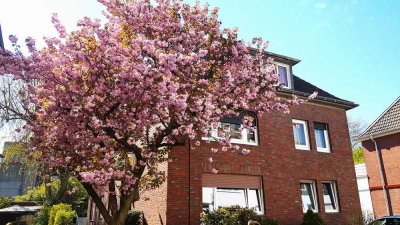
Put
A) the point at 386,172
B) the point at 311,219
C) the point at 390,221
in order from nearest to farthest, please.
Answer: the point at 390,221 → the point at 311,219 → the point at 386,172

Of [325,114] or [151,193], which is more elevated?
[325,114]

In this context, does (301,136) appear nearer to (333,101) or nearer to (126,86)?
(333,101)

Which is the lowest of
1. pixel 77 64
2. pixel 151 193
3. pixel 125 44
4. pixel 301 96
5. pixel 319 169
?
pixel 151 193

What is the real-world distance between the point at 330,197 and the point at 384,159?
25.9ft

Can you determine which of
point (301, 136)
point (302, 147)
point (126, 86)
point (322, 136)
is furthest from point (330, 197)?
point (126, 86)

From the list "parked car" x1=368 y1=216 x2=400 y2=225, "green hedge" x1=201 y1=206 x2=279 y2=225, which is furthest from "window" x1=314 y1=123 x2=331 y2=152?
"green hedge" x1=201 y1=206 x2=279 y2=225

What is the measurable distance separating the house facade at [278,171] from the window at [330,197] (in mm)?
42

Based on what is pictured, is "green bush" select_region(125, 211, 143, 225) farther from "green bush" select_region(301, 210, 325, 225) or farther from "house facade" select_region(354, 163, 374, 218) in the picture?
"house facade" select_region(354, 163, 374, 218)

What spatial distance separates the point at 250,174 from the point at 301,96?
4677mm

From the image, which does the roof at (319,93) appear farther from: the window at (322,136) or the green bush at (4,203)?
the green bush at (4,203)

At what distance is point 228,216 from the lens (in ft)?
35.8

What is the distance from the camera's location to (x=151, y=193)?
12.4 metres

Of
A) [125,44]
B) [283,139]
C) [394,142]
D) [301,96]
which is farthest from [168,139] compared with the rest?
[394,142]

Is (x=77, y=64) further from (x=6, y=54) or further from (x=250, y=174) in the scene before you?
(x=250, y=174)
